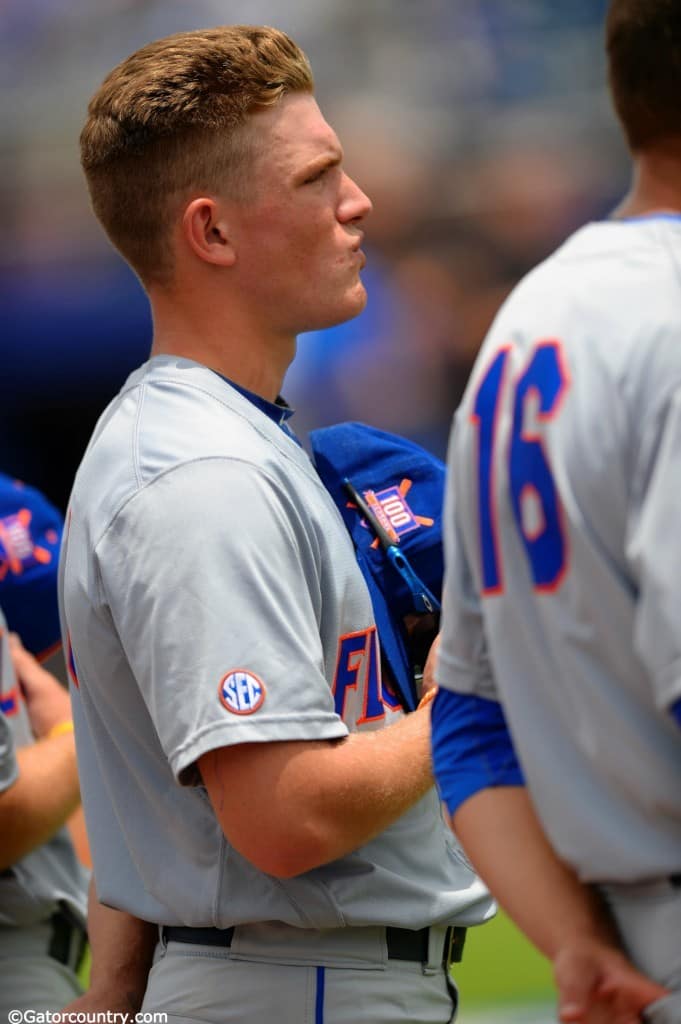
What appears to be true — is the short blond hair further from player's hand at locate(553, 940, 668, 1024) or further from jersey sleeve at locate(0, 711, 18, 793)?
player's hand at locate(553, 940, 668, 1024)

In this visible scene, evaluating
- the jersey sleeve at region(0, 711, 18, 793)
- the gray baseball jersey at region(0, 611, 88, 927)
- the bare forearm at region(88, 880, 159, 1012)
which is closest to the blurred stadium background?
the gray baseball jersey at region(0, 611, 88, 927)

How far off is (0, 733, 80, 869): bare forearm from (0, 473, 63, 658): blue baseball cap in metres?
0.48

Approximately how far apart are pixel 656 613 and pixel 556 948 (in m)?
0.40

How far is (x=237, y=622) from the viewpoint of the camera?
5.92 ft

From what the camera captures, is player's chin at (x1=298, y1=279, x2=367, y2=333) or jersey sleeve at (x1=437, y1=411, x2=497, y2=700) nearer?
jersey sleeve at (x1=437, y1=411, x2=497, y2=700)

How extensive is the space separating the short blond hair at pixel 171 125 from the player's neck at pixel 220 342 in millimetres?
77

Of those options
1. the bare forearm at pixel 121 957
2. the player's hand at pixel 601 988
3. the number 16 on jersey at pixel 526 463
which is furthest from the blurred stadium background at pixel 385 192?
the player's hand at pixel 601 988

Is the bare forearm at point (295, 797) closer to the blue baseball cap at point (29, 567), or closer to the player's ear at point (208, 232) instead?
the player's ear at point (208, 232)

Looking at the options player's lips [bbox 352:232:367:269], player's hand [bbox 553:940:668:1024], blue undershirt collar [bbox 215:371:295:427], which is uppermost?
player's lips [bbox 352:232:367:269]

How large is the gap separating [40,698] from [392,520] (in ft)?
4.35

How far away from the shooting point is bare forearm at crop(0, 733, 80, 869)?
2670 mm

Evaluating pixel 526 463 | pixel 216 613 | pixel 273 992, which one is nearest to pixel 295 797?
pixel 216 613

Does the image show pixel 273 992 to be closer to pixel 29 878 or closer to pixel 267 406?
pixel 267 406

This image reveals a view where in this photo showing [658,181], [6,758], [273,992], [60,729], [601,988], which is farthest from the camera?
[60,729]
